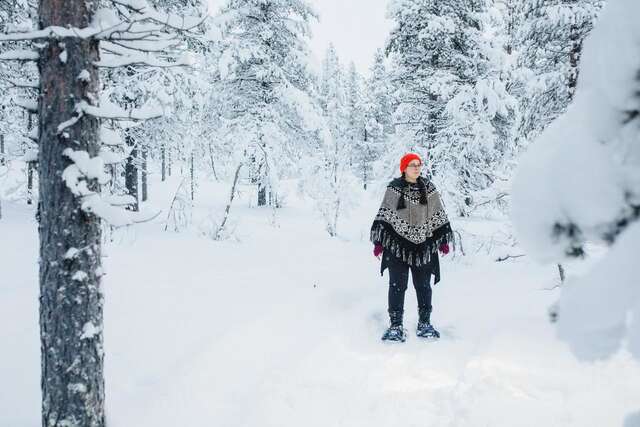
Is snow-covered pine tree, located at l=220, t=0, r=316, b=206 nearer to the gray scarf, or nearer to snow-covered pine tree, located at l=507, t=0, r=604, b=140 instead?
snow-covered pine tree, located at l=507, t=0, r=604, b=140

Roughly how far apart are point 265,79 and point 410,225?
44.0 ft

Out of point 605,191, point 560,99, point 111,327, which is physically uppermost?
point 560,99

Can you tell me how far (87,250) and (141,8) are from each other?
61.7 inches

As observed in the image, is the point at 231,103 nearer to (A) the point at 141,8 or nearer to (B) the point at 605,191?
(A) the point at 141,8

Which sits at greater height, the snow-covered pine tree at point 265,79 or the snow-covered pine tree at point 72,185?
the snow-covered pine tree at point 265,79

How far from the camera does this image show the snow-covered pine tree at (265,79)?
637 inches

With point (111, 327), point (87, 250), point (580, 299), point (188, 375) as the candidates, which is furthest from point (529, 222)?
point (111, 327)

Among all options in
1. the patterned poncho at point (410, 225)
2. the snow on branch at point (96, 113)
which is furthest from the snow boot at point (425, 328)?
the snow on branch at point (96, 113)

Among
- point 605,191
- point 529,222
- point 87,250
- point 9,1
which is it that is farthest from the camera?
point 9,1

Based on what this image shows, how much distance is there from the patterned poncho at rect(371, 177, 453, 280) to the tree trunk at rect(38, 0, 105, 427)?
10.6 ft

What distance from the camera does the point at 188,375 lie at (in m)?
3.63

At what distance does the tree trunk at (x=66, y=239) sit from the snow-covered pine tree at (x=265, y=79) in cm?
1326

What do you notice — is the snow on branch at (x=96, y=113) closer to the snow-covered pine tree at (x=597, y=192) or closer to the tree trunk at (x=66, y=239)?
the tree trunk at (x=66, y=239)

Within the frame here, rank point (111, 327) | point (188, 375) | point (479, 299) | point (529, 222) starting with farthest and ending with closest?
point (479, 299) < point (111, 327) < point (188, 375) < point (529, 222)
